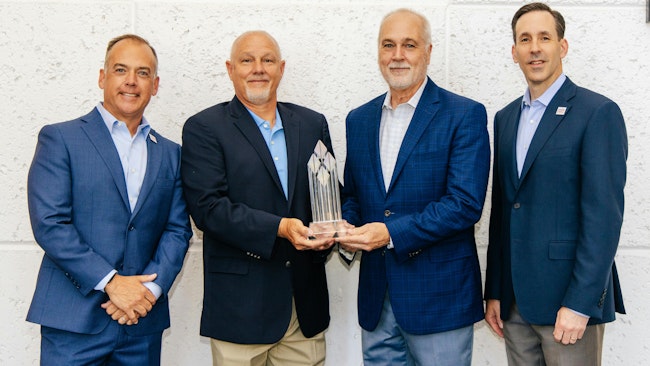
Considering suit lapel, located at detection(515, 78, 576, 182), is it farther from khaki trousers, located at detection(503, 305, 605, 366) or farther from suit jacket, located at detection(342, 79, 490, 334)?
khaki trousers, located at detection(503, 305, 605, 366)

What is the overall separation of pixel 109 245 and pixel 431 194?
1.27 m

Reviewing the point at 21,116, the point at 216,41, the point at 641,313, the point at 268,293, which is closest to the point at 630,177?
the point at 641,313

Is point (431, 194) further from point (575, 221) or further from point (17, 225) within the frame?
point (17, 225)

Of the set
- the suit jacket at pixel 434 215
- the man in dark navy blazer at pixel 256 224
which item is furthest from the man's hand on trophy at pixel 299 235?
the suit jacket at pixel 434 215

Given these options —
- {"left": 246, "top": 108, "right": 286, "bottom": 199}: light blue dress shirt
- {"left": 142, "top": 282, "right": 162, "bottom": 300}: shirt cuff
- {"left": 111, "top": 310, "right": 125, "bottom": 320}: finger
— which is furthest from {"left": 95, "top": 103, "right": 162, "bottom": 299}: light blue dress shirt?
{"left": 246, "top": 108, "right": 286, "bottom": 199}: light blue dress shirt

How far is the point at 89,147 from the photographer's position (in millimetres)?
2340

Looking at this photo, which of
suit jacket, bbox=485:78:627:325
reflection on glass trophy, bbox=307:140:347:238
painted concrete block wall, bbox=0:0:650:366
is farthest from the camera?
painted concrete block wall, bbox=0:0:650:366

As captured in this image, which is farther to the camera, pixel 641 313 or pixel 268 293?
pixel 641 313

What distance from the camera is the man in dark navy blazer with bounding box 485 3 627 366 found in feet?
7.07

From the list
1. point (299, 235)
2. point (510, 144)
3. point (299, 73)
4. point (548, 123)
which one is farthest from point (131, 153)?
point (548, 123)

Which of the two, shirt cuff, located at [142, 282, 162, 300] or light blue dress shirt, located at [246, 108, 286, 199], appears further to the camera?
light blue dress shirt, located at [246, 108, 286, 199]

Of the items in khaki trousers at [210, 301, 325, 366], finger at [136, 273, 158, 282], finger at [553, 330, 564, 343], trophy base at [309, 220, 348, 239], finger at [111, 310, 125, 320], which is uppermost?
trophy base at [309, 220, 348, 239]

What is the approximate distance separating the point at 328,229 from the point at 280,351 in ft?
1.98

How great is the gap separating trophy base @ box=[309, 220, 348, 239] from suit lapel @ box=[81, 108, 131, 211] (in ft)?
2.37
